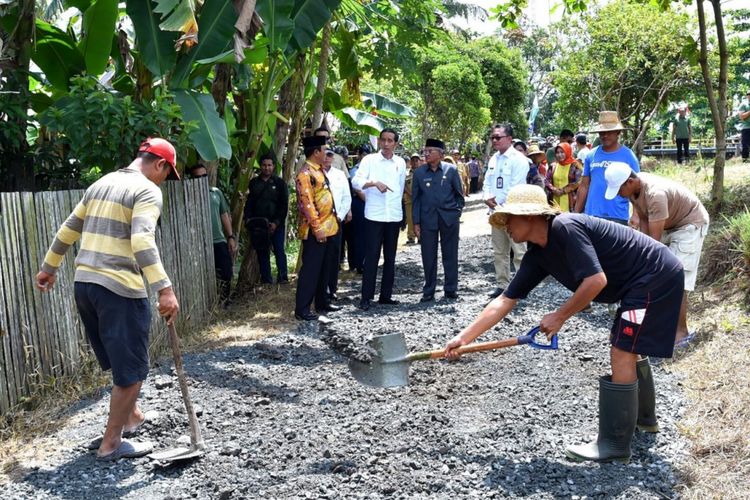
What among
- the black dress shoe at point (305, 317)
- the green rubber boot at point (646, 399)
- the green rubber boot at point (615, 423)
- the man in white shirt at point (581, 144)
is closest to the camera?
the green rubber boot at point (615, 423)

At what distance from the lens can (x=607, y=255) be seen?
4.17m

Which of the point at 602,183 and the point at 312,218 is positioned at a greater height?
the point at 602,183

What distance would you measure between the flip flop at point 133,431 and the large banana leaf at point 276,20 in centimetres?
427

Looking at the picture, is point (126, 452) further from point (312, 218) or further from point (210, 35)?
point (210, 35)

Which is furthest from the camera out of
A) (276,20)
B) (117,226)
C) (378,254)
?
(378,254)

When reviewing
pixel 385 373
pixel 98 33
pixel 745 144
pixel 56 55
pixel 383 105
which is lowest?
pixel 385 373

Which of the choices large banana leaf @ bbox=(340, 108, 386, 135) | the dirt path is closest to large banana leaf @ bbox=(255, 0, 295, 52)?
the dirt path

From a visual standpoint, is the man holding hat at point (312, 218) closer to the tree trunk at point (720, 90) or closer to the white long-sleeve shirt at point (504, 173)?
the white long-sleeve shirt at point (504, 173)

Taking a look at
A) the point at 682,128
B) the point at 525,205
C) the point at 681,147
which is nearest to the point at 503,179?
the point at 525,205

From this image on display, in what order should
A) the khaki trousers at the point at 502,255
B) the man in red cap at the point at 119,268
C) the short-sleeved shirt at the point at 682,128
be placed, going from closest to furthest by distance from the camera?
the man in red cap at the point at 119,268 < the khaki trousers at the point at 502,255 < the short-sleeved shirt at the point at 682,128

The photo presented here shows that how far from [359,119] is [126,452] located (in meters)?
8.89

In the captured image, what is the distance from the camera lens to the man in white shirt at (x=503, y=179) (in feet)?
28.3

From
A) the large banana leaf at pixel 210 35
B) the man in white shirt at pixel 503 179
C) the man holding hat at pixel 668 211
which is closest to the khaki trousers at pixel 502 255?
the man in white shirt at pixel 503 179

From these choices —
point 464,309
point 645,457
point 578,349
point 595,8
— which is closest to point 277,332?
point 464,309
